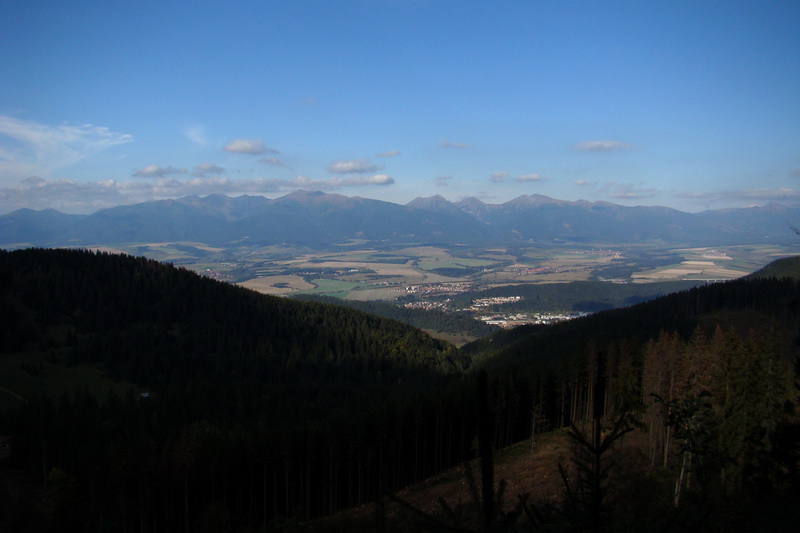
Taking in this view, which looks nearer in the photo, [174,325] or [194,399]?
[194,399]

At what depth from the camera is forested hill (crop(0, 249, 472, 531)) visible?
116 feet

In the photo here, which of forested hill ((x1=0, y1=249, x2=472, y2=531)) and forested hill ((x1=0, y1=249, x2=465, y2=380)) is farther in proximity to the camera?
forested hill ((x1=0, y1=249, x2=465, y2=380))

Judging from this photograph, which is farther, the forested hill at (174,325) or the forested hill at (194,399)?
the forested hill at (174,325)

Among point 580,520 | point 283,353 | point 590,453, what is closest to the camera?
point 580,520

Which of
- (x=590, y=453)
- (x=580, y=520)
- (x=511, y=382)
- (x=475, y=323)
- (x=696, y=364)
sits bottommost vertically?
(x=475, y=323)

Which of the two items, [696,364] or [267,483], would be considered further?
[267,483]

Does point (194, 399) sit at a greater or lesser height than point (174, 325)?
lesser

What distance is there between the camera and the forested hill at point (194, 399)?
116ft

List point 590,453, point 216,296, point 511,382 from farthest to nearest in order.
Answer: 1. point 216,296
2. point 511,382
3. point 590,453

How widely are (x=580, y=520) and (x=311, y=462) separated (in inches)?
1501

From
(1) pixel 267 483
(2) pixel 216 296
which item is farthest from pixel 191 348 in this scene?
(1) pixel 267 483

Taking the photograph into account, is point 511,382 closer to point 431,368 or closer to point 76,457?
point 76,457

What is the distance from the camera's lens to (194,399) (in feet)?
189

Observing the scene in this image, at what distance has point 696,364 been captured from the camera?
31.3m
